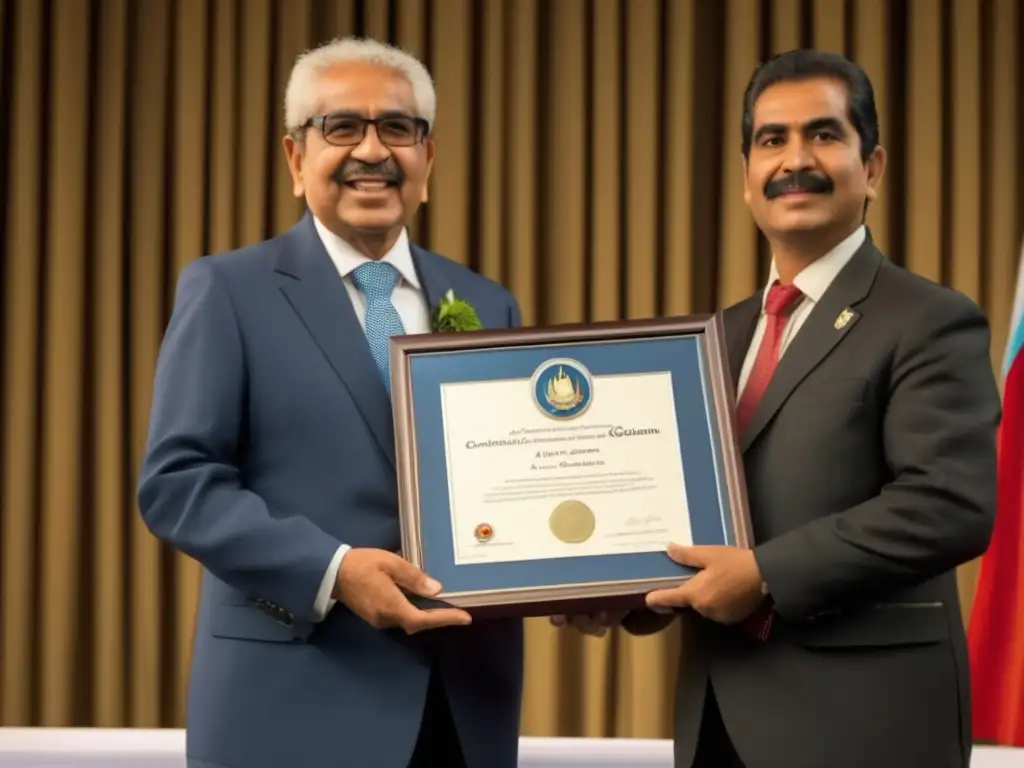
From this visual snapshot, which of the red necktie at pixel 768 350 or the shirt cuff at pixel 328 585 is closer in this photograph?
the shirt cuff at pixel 328 585

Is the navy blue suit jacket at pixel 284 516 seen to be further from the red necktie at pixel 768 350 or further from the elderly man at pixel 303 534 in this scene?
the red necktie at pixel 768 350

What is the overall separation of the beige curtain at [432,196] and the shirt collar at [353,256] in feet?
6.11

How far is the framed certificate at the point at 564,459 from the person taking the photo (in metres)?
1.97

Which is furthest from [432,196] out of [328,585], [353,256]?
[328,585]

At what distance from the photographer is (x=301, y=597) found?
6.37 ft

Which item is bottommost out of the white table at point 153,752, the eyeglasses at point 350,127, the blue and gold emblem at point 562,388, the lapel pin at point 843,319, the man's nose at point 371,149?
the white table at point 153,752

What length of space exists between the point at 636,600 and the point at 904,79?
107 inches

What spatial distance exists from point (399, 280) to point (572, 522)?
537 millimetres

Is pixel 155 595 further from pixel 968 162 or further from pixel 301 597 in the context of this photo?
Result: pixel 968 162

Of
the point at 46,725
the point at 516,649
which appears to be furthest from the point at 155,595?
the point at 516,649

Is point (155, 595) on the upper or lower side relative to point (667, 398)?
lower

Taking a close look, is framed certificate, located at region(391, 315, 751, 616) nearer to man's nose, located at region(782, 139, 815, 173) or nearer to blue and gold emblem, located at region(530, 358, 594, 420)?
blue and gold emblem, located at region(530, 358, 594, 420)

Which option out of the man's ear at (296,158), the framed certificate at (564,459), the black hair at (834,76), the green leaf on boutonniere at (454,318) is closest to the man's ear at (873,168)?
the black hair at (834,76)

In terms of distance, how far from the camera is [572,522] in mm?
2006
